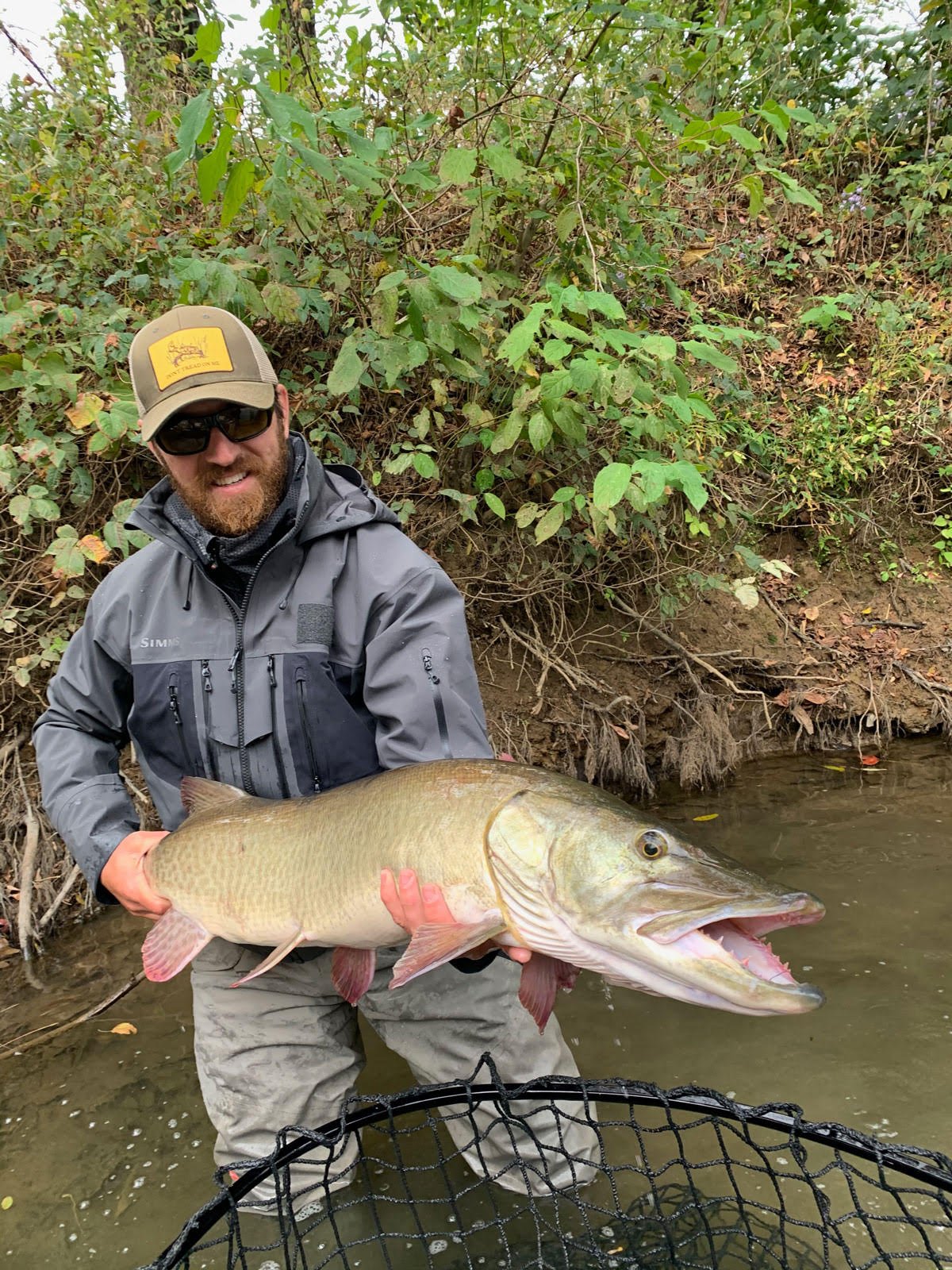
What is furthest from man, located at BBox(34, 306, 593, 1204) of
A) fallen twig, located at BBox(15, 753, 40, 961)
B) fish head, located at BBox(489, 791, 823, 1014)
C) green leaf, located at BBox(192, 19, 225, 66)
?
fallen twig, located at BBox(15, 753, 40, 961)

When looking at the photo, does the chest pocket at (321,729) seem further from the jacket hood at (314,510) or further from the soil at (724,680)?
the soil at (724,680)

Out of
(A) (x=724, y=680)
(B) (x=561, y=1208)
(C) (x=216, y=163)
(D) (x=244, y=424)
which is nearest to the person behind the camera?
(D) (x=244, y=424)

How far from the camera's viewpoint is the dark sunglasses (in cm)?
215

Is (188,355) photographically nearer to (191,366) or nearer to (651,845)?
(191,366)

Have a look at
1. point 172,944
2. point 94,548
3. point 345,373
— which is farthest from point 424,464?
point 172,944

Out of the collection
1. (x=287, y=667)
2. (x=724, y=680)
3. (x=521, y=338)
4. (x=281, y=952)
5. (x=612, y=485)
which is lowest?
(x=724, y=680)

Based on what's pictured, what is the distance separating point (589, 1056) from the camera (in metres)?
2.99

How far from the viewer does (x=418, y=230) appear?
14.3ft

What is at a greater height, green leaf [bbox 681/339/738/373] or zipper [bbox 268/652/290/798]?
green leaf [bbox 681/339/738/373]

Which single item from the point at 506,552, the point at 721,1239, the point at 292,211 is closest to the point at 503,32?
the point at 292,211

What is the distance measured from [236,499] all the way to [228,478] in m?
0.07

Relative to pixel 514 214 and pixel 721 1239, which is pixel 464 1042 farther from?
pixel 514 214

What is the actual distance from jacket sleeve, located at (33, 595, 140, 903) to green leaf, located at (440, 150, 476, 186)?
203cm

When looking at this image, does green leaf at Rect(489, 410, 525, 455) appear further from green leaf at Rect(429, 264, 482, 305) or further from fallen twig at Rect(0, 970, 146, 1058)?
fallen twig at Rect(0, 970, 146, 1058)
